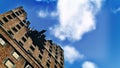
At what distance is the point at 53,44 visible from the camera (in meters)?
53.6

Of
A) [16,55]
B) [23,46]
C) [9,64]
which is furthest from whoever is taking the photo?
[23,46]

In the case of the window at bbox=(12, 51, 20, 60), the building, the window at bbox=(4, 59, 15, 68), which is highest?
the building

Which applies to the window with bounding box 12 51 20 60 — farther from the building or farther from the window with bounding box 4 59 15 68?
the window with bounding box 4 59 15 68

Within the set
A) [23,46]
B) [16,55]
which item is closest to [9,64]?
[16,55]

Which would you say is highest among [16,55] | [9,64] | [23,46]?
[23,46]

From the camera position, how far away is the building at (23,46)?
3384 cm

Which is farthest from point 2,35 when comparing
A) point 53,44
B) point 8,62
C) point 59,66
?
point 53,44

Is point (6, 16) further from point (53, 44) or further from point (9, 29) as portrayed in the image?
point (53, 44)

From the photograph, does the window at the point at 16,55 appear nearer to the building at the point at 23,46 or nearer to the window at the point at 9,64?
the building at the point at 23,46

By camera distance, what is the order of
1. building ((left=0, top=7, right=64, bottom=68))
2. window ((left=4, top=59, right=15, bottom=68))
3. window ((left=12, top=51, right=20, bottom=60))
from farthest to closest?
window ((left=12, top=51, right=20, bottom=60)), building ((left=0, top=7, right=64, bottom=68)), window ((left=4, top=59, right=15, bottom=68))

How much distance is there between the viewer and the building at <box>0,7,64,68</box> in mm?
33844

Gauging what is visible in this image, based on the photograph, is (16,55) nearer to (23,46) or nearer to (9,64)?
(9,64)

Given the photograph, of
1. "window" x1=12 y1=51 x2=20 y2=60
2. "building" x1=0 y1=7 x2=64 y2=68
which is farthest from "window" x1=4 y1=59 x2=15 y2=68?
"window" x1=12 y1=51 x2=20 y2=60

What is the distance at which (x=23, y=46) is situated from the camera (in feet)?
129
